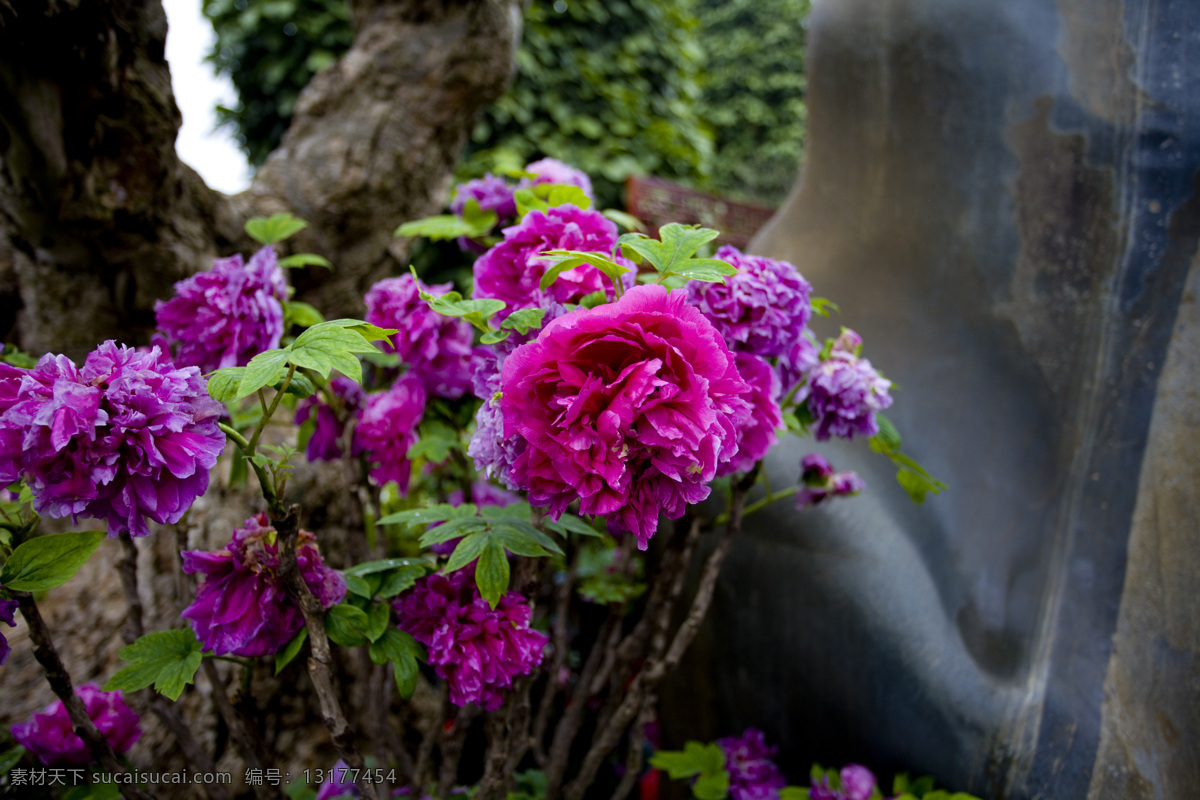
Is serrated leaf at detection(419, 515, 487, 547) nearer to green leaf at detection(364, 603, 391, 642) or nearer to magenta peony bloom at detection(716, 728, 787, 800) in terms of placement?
green leaf at detection(364, 603, 391, 642)

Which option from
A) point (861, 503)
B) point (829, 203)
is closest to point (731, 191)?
point (829, 203)

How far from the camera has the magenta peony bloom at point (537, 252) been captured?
0.82 m

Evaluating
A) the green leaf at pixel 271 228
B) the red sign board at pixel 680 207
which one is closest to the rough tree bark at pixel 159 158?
the green leaf at pixel 271 228

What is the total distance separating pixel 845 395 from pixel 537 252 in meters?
0.45

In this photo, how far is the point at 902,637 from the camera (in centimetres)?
126

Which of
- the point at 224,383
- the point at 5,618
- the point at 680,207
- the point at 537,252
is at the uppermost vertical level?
the point at 680,207

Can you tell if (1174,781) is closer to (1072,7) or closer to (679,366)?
(679,366)

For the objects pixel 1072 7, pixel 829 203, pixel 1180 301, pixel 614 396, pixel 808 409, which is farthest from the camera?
pixel 829 203

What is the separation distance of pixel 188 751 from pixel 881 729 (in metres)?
1.20

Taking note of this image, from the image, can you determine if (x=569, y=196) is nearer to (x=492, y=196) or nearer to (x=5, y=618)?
(x=492, y=196)

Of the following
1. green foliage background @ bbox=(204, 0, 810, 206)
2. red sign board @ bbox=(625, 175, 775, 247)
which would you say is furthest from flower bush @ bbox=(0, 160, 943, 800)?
green foliage background @ bbox=(204, 0, 810, 206)

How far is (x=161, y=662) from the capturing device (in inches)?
32.4

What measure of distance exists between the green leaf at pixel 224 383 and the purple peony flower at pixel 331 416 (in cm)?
42

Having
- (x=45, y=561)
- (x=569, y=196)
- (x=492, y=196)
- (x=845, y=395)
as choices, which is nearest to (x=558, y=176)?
(x=492, y=196)
